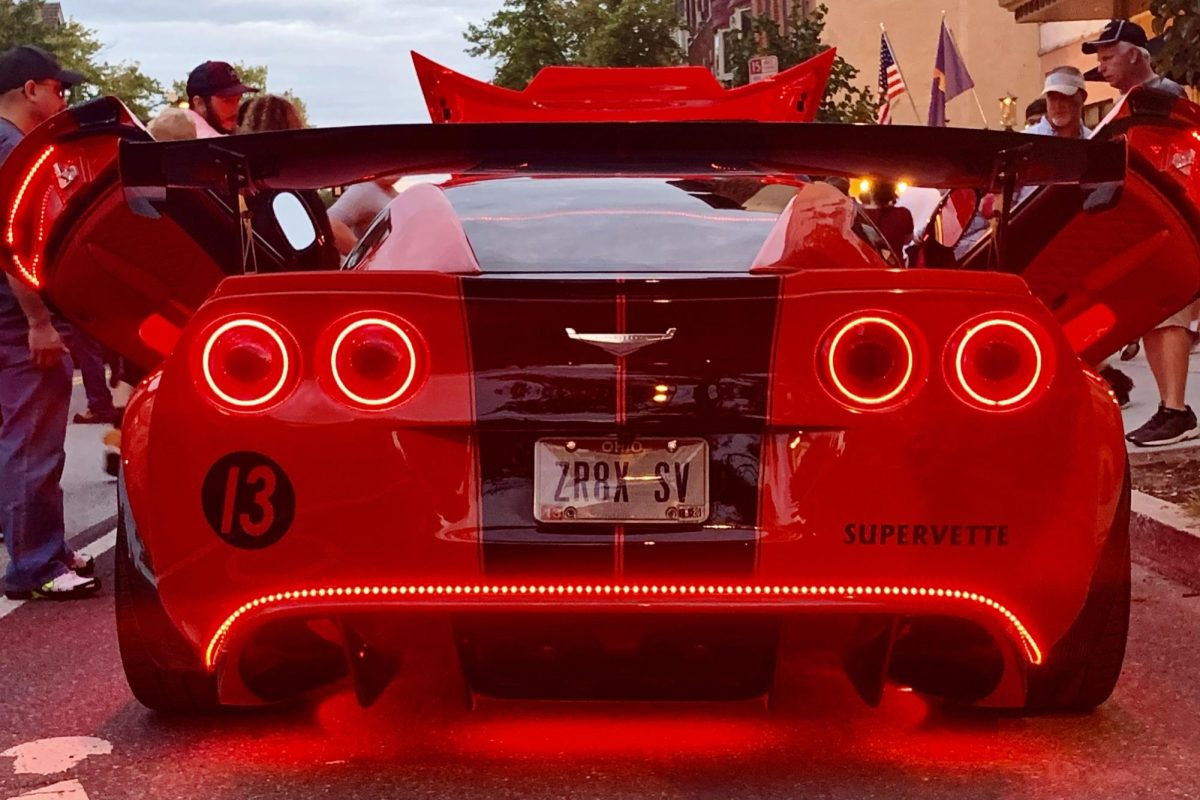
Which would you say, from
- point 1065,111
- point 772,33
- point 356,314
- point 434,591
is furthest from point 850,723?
point 772,33

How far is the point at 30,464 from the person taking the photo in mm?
6262


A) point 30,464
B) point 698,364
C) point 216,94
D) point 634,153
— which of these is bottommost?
point 30,464

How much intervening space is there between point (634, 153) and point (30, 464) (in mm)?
3272

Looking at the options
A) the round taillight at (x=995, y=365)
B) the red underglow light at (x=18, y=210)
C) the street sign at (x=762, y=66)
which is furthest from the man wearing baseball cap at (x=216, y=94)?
the street sign at (x=762, y=66)

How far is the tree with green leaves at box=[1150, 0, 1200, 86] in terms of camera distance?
750 centimetres

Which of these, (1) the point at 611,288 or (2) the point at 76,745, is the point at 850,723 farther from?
(2) the point at 76,745

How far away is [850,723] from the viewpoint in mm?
4176

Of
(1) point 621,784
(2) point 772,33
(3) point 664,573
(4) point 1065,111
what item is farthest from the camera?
(2) point 772,33

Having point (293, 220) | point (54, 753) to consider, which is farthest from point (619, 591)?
point (293, 220)

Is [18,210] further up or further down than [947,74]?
further down

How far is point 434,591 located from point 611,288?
660 millimetres

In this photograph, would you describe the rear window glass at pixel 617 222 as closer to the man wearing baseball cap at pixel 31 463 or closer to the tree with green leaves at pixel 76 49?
the man wearing baseball cap at pixel 31 463

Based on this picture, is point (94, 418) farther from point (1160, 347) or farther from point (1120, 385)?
point (1160, 347)

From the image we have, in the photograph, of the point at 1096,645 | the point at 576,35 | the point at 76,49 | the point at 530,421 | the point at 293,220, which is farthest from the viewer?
the point at 576,35
